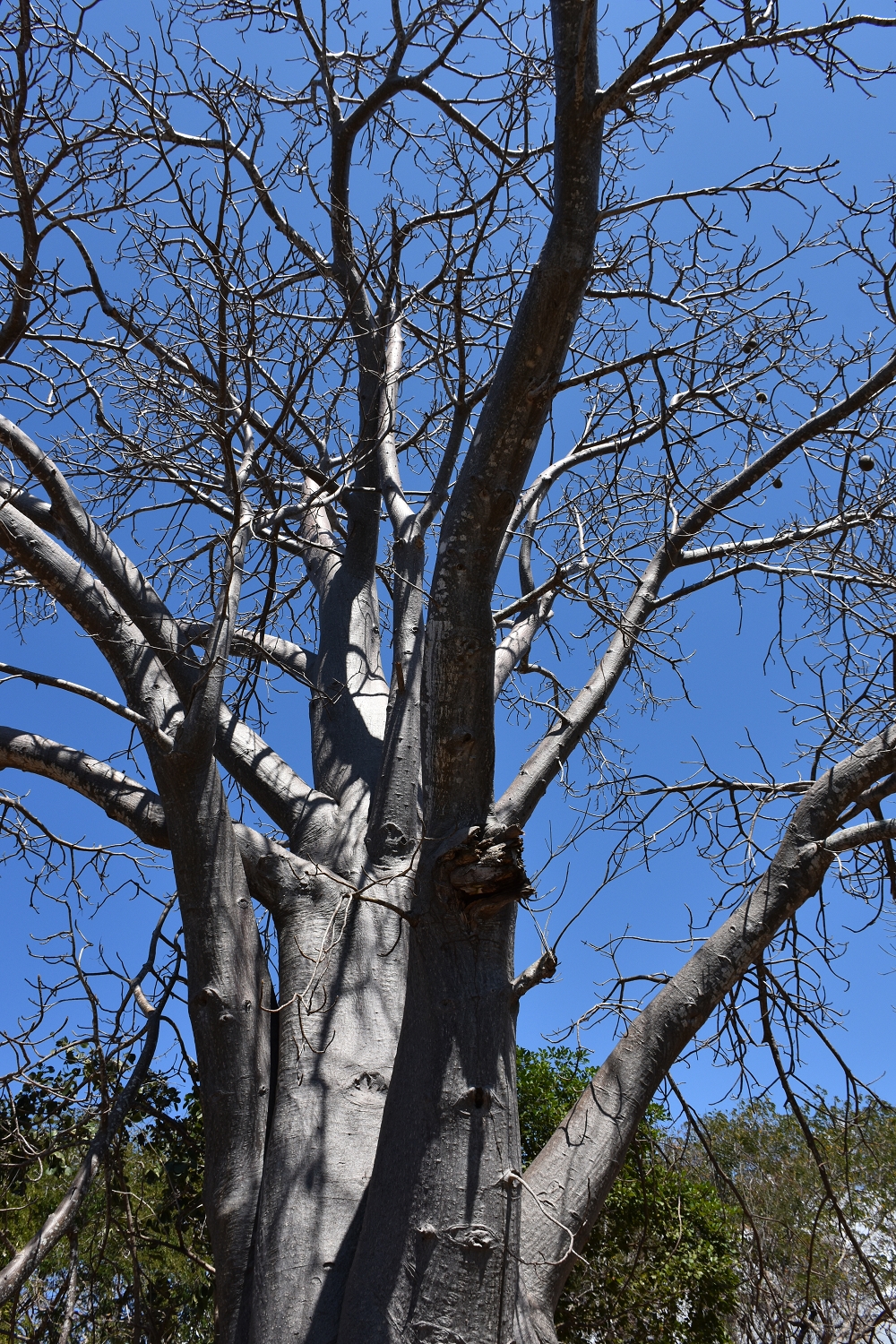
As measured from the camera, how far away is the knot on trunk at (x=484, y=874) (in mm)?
2094

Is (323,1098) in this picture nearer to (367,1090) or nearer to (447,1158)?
(367,1090)

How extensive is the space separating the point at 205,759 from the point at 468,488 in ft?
3.44

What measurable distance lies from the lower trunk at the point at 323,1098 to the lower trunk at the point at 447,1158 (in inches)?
7.6

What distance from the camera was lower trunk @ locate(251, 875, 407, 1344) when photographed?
2129mm

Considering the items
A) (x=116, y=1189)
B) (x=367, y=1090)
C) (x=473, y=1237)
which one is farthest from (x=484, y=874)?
(x=116, y=1189)

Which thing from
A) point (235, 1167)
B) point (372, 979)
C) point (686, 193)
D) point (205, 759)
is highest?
point (686, 193)

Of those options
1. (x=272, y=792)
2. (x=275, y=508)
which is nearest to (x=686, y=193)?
(x=275, y=508)

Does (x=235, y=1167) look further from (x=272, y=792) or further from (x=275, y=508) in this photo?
(x=275, y=508)

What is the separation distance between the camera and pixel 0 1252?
606 centimetres

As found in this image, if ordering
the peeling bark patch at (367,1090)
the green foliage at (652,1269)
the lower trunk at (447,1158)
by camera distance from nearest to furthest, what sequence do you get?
1. the lower trunk at (447,1158)
2. the peeling bark patch at (367,1090)
3. the green foliage at (652,1269)

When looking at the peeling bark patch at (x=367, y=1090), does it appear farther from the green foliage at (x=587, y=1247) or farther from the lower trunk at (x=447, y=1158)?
the green foliage at (x=587, y=1247)

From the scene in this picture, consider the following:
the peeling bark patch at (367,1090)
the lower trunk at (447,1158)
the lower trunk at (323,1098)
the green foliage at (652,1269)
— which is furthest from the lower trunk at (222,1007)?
the green foliage at (652,1269)

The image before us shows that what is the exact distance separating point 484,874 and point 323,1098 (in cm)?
87

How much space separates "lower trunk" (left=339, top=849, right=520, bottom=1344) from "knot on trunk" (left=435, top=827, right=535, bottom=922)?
0.06ft
